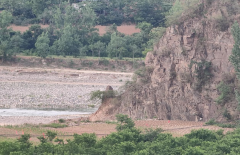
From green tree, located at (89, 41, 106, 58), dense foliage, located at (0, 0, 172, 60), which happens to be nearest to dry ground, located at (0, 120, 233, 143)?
dense foliage, located at (0, 0, 172, 60)

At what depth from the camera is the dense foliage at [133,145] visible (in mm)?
17812

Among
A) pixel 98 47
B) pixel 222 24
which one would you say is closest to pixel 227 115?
pixel 222 24

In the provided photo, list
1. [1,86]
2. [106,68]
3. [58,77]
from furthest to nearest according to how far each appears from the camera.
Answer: [106,68] → [58,77] → [1,86]

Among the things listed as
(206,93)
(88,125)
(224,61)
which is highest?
(224,61)

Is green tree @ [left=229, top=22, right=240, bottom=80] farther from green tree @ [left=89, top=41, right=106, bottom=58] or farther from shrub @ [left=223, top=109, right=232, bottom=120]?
green tree @ [left=89, top=41, right=106, bottom=58]

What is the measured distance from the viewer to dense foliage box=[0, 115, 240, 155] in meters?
17.8

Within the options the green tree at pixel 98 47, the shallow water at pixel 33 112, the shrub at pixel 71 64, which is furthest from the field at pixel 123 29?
the shallow water at pixel 33 112

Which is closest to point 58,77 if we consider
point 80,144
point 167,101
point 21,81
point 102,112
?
point 21,81

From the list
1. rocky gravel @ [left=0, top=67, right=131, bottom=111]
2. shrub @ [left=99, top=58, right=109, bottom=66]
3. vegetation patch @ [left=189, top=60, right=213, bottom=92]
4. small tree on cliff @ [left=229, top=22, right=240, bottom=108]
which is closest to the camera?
small tree on cliff @ [left=229, top=22, right=240, bottom=108]

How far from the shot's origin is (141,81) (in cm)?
3147

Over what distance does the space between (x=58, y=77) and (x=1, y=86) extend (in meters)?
10.4

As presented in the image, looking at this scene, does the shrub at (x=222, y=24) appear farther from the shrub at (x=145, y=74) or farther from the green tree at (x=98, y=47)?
the green tree at (x=98, y=47)

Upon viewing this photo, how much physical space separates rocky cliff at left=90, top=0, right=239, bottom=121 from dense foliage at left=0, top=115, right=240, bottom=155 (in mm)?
6317

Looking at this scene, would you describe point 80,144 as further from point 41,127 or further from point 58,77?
point 58,77
